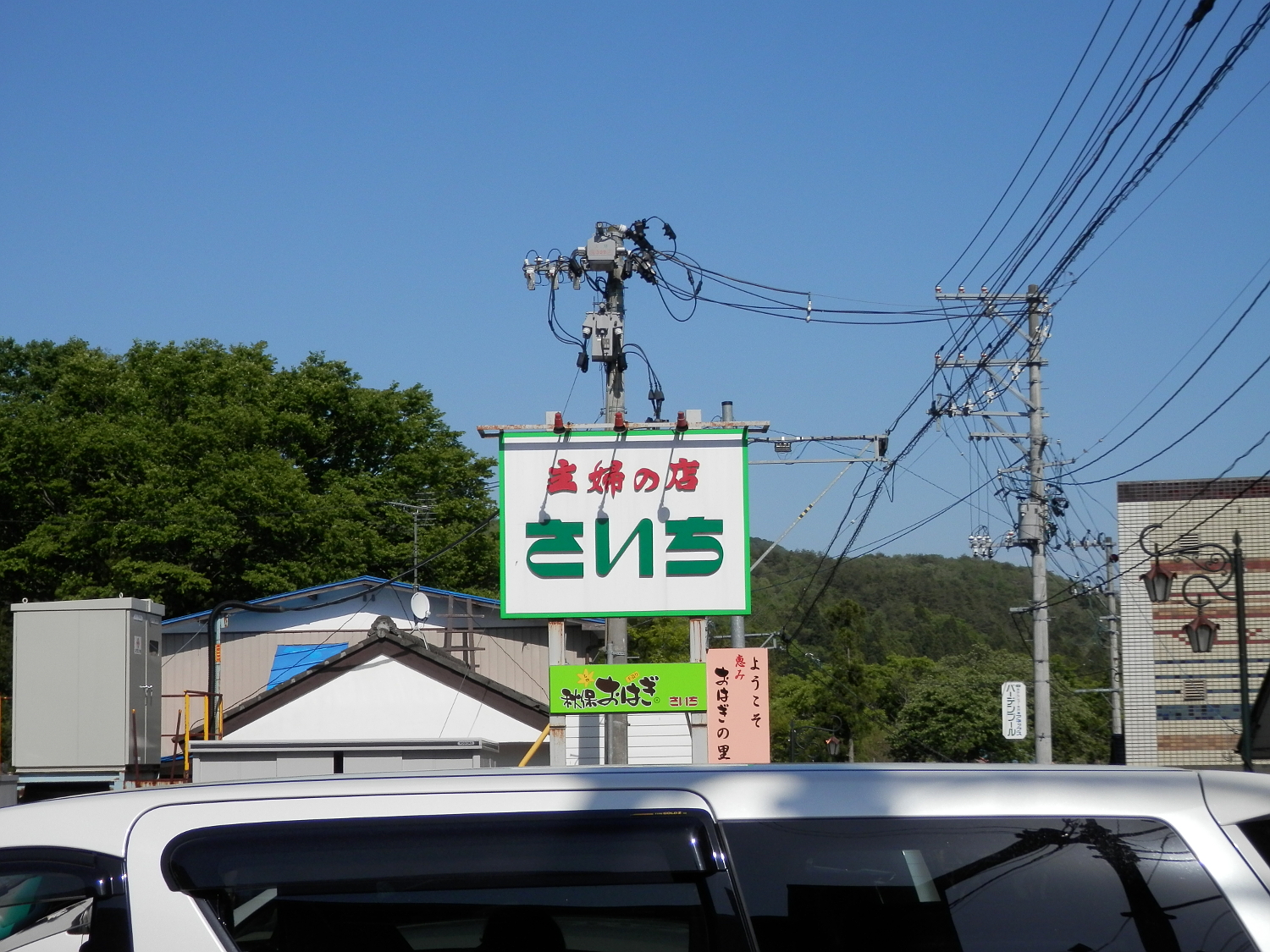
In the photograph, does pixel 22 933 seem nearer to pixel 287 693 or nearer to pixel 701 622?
pixel 701 622

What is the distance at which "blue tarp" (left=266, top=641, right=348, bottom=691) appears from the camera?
29125 millimetres

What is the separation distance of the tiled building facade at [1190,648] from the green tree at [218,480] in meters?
24.0

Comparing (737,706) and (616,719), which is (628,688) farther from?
(737,706)

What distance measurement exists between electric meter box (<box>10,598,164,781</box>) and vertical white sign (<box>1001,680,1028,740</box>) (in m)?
16.3

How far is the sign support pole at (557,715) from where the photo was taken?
1819cm

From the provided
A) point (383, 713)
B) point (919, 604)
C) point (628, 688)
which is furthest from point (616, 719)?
point (919, 604)

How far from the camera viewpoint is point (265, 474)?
4031 cm

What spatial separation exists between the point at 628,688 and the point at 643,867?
592 inches

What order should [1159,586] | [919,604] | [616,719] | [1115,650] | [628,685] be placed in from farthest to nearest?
[919,604] < [1115,650] < [1159,586] < [616,719] < [628,685]

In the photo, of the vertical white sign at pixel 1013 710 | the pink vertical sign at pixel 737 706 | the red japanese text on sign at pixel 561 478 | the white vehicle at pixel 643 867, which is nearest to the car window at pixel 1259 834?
the white vehicle at pixel 643 867

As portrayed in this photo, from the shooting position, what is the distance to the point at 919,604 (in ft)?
380

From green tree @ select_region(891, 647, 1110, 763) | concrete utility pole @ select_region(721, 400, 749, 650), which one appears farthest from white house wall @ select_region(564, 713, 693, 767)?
green tree @ select_region(891, 647, 1110, 763)

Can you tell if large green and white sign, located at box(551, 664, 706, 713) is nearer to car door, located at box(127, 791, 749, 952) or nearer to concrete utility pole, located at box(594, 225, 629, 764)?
concrete utility pole, located at box(594, 225, 629, 764)

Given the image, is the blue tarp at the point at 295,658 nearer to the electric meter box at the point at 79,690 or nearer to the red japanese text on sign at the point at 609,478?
the red japanese text on sign at the point at 609,478
